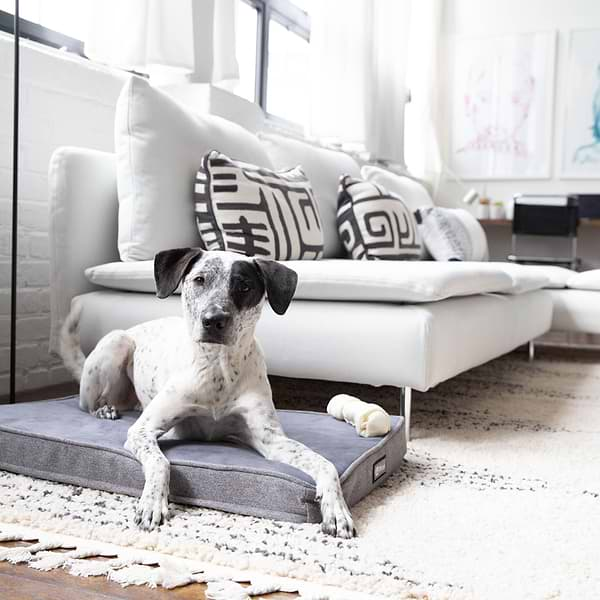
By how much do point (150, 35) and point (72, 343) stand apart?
128 centimetres

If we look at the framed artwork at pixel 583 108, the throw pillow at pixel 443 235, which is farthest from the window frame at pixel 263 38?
the framed artwork at pixel 583 108

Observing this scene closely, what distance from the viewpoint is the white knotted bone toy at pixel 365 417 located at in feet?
5.75

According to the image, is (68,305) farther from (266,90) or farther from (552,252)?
(552,252)

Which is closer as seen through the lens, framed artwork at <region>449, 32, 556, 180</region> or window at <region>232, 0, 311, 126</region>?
window at <region>232, 0, 311, 126</region>

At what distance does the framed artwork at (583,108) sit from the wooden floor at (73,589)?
577 cm

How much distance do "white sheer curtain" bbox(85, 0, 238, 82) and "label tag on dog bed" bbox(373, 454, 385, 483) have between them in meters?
1.88

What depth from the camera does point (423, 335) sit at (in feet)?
6.47

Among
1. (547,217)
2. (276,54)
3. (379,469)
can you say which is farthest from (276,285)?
(547,217)

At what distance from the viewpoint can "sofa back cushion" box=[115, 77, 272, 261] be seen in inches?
92.7

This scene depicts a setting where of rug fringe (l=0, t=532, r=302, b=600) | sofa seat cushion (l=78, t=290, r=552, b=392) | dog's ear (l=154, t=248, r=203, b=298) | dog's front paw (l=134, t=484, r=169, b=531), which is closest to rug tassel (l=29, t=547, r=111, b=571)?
rug fringe (l=0, t=532, r=302, b=600)

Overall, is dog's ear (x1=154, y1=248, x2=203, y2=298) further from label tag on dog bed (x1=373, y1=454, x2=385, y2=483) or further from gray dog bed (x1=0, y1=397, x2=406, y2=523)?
label tag on dog bed (x1=373, y1=454, x2=385, y2=483)

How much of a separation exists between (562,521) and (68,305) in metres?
1.58

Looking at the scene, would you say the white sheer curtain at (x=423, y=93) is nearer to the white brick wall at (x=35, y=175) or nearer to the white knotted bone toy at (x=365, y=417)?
the white brick wall at (x=35, y=175)

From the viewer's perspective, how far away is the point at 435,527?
1.42 m
